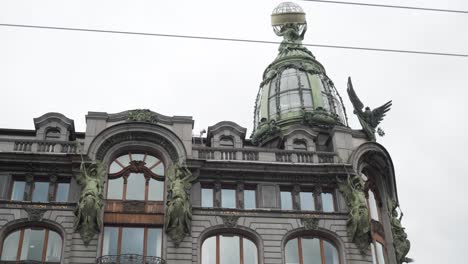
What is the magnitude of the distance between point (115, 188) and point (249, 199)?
7.74 metres

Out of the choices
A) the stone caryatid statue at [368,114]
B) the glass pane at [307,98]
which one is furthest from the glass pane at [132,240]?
the glass pane at [307,98]

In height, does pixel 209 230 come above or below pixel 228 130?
below

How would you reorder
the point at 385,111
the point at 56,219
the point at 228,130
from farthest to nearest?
the point at 385,111
the point at 228,130
the point at 56,219

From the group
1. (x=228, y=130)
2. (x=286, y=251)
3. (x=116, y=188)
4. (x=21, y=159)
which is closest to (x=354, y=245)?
(x=286, y=251)

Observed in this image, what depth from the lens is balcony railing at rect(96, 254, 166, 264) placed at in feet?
115

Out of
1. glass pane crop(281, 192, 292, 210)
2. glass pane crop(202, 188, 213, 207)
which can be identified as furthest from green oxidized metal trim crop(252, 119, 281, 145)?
glass pane crop(202, 188, 213, 207)

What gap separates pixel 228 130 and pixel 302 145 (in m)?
4.84

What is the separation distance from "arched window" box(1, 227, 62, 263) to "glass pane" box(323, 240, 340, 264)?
14494mm

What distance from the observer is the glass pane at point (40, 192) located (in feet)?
122

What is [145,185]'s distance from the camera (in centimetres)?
3850

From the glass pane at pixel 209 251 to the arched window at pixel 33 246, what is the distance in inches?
303

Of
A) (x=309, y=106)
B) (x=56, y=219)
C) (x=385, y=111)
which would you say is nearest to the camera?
(x=56, y=219)

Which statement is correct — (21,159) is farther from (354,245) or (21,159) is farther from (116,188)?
(354,245)

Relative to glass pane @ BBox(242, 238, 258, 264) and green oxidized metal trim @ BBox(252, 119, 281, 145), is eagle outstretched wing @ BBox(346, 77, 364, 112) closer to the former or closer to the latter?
green oxidized metal trim @ BBox(252, 119, 281, 145)
